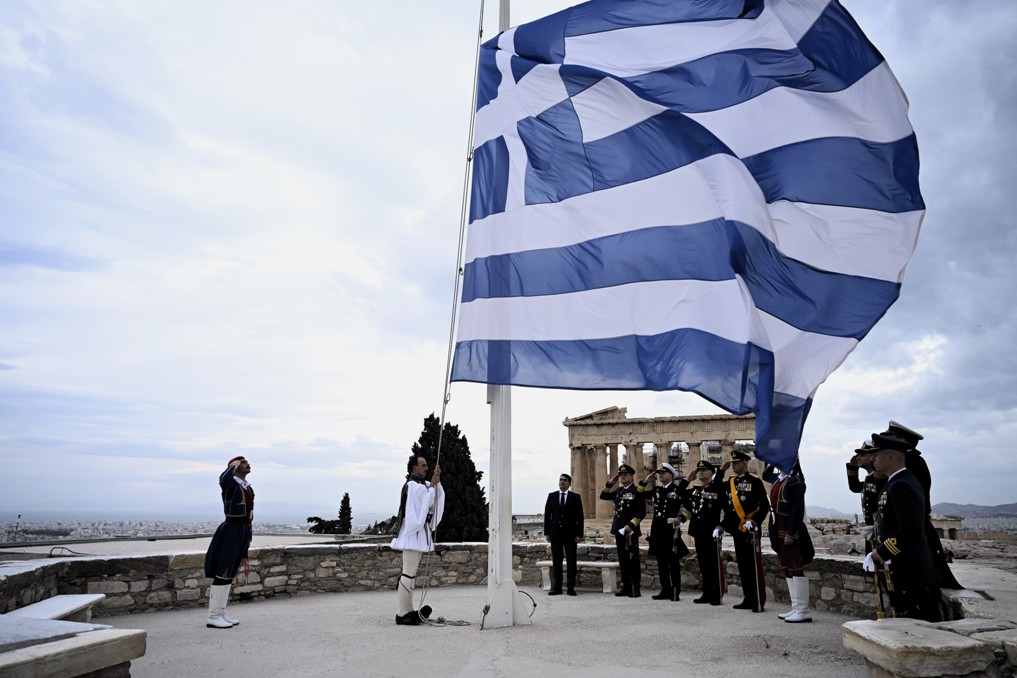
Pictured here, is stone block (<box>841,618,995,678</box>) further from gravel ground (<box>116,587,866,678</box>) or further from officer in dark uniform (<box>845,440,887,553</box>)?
officer in dark uniform (<box>845,440,887,553</box>)

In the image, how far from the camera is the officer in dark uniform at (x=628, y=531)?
33.4 feet

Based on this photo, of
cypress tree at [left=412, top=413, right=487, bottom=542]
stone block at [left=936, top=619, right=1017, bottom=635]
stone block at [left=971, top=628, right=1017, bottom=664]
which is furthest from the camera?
cypress tree at [left=412, top=413, right=487, bottom=542]

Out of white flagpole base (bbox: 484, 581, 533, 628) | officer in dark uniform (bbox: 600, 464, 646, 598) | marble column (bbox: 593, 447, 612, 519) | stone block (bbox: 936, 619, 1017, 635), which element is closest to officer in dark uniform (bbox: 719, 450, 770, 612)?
officer in dark uniform (bbox: 600, 464, 646, 598)

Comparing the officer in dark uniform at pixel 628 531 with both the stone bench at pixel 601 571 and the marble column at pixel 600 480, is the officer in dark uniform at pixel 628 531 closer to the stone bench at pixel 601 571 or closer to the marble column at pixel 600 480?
the stone bench at pixel 601 571

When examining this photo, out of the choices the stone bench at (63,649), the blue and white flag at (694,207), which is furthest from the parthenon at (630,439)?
the stone bench at (63,649)

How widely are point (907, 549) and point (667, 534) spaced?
5.00m

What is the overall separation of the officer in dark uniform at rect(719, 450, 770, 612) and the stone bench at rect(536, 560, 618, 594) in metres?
2.38

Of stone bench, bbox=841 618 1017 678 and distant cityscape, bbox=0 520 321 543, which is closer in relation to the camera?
stone bench, bbox=841 618 1017 678

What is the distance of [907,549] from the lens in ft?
16.1

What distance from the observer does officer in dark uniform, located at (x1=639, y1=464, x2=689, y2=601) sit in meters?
9.59

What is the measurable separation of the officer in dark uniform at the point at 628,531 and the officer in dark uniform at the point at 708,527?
96cm

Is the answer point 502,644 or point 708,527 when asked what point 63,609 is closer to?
point 502,644

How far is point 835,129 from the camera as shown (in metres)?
6.03

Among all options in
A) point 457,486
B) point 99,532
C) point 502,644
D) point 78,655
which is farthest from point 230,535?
point 99,532
